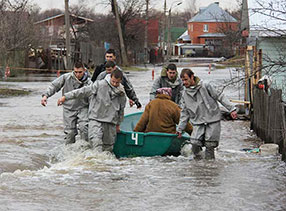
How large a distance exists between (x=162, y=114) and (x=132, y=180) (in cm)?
198

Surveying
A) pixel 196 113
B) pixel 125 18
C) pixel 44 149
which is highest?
pixel 125 18

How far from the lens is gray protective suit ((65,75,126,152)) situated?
10.7 m

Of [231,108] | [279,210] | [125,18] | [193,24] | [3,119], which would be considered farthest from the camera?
[193,24]

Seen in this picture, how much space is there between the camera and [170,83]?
12156 millimetres

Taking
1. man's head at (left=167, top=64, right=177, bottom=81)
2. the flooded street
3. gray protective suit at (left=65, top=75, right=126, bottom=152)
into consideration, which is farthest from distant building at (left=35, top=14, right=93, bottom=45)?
gray protective suit at (left=65, top=75, right=126, bottom=152)

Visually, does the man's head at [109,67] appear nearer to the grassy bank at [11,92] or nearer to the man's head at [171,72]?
the man's head at [171,72]

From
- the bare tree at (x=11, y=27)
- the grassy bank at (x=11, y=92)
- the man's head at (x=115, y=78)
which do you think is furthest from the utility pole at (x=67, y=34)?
the man's head at (x=115, y=78)

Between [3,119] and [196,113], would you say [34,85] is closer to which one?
[3,119]

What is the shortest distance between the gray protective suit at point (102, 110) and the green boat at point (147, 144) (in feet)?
1.34

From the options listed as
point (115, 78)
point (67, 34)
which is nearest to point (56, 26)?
point (67, 34)

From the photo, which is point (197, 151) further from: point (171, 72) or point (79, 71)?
point (79, 71)

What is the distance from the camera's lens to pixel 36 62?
4734 centimetres

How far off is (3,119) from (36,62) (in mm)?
30031

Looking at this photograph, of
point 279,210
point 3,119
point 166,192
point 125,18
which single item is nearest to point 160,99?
point 166,192
